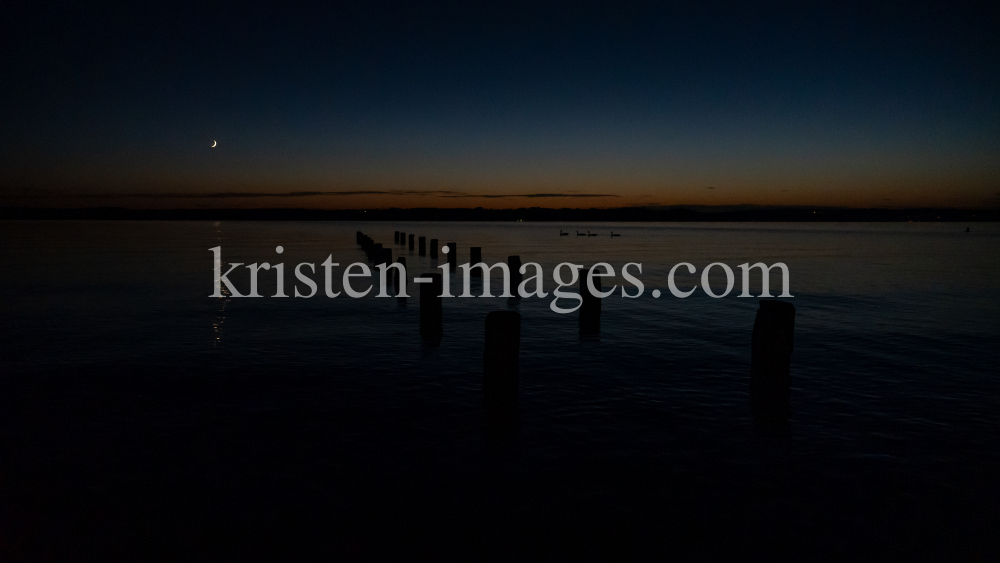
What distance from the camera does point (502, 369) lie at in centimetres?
835

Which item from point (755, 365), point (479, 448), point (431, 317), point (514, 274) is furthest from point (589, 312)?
point (479, 448)

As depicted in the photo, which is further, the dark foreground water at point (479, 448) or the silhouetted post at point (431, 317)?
the silhouetted post at point (431, 317)

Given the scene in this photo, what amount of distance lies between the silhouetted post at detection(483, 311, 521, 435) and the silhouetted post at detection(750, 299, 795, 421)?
3384 mm

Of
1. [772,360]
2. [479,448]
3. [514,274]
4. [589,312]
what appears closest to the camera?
[479,448]

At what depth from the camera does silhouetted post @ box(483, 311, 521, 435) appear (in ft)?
26.9

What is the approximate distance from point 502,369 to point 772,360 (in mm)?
3875

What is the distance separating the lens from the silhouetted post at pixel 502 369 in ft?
26.9

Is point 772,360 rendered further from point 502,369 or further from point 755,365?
point 502,369

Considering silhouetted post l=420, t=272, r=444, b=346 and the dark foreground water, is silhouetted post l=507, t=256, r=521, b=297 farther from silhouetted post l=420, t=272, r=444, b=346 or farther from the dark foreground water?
silhouetted post l=420, t=272, r=444, b=346

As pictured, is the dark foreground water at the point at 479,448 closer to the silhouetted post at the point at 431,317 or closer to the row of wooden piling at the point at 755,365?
the row of wooden piling at the point at 755,365

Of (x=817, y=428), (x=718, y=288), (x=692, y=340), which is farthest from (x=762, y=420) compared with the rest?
(x=718, y=288)

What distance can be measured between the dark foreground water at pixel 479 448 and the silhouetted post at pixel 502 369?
0.31m

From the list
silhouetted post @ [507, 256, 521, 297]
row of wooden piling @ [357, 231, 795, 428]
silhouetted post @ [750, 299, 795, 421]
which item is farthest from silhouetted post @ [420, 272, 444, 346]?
silhouetted post @ [507, 256, 521, 297]

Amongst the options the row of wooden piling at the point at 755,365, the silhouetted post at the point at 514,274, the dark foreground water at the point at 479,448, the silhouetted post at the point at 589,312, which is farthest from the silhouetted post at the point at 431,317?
the silhouetted post at the point at 514,274
